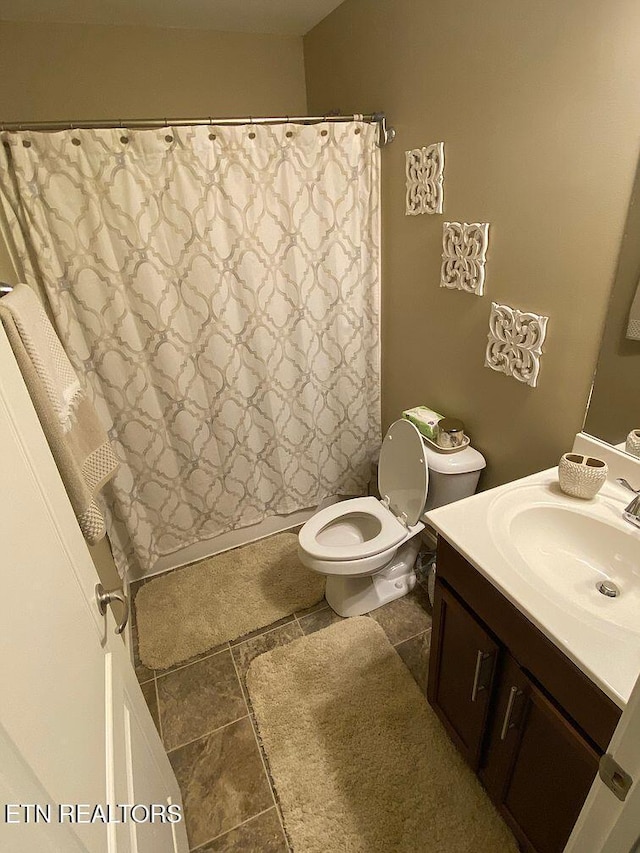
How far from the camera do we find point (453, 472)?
5.50 feet

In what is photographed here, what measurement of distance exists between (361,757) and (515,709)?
655 millimetres

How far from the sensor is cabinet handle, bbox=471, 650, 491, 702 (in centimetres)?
110

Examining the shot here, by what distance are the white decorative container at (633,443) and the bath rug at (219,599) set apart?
4.46ft

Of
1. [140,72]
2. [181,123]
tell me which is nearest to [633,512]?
[181,123]

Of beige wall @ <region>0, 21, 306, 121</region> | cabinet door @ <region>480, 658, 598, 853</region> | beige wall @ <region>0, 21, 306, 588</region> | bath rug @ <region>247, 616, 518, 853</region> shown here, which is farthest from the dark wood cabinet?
beige wall @ <region>0, 21, 306, 121</region>

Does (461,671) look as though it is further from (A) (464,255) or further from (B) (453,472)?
(A) (464,255)

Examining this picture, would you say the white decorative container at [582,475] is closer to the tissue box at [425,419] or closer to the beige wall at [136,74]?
the tissue box at [425,419]

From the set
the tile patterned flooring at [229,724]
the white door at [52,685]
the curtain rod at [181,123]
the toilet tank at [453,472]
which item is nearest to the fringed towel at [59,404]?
the white door at [52,685]

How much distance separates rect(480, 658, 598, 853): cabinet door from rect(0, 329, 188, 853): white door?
816mm

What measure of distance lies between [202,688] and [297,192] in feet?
6.50

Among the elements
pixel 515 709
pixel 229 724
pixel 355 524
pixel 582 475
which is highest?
pixel 582 475

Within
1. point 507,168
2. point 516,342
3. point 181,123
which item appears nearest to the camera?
point 507,168

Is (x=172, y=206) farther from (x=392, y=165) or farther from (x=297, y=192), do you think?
(x=392, y=165)

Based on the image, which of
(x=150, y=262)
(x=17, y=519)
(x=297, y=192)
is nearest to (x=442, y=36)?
(x=297, y=192)
